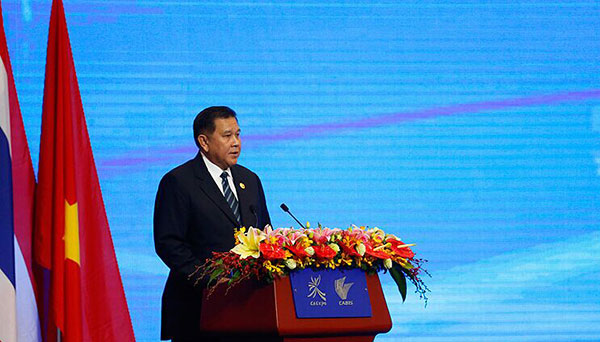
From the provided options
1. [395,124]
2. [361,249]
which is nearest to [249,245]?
[361,249]

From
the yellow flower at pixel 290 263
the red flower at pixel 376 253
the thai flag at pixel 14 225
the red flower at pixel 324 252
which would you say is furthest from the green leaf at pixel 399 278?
the thai flag at pixel 14 225

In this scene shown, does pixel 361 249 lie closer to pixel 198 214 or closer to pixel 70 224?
pixel 198 214

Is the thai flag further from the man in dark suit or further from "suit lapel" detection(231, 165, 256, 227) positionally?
"suit lapel" detection(231, 165, 256, 227)

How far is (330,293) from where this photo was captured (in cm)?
284

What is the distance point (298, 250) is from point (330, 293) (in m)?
0.17

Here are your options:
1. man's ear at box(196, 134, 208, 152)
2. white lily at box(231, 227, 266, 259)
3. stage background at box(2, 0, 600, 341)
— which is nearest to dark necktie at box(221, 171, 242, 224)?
man's ear at box(196, 134, 208, 152)

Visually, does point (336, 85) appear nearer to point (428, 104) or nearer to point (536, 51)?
point (428, 104)

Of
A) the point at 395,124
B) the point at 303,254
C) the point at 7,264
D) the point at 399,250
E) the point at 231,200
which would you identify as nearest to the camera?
the point at 7,264

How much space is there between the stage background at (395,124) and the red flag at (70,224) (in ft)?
5.44

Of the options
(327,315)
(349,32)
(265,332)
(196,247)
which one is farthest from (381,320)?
(349,32)

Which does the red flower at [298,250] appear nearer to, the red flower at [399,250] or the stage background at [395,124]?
the red flower at [399,250]

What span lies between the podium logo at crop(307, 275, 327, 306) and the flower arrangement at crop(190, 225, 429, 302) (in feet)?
0.15

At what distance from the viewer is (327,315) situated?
280 cm

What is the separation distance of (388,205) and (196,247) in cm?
164
